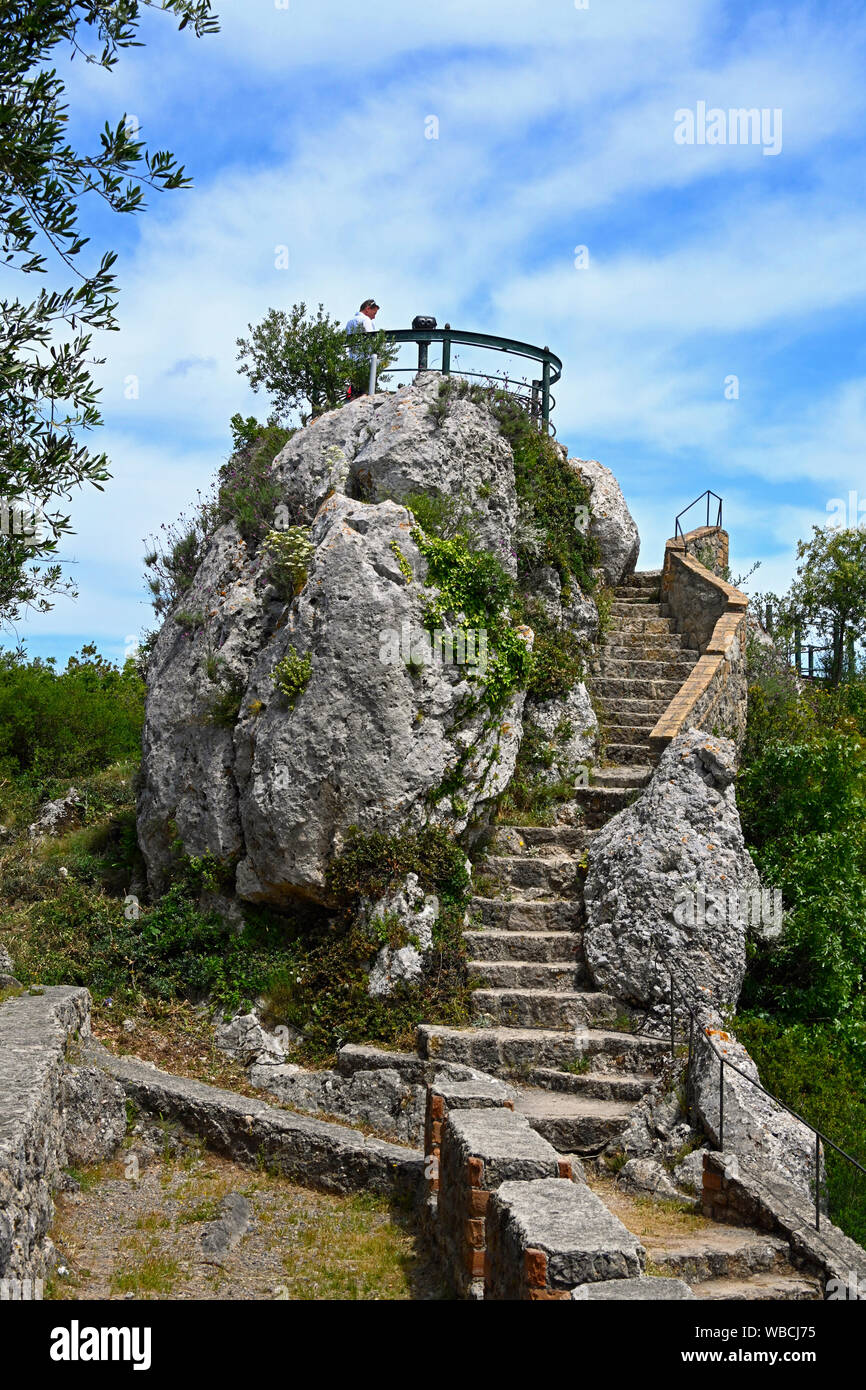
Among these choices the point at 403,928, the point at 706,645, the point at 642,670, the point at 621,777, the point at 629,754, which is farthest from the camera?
the point at 706,645

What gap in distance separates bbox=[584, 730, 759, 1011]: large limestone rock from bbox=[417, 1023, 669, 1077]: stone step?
0.52 meters

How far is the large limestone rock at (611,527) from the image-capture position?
54.0 ft

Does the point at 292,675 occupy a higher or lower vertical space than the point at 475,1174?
higher

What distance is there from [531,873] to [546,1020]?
6.11ft

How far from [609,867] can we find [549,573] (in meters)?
4.78

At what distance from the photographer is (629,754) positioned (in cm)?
1365

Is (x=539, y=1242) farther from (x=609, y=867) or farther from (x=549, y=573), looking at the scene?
(x=549, y=573)

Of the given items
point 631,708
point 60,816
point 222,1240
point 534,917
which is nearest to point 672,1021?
point 534,917

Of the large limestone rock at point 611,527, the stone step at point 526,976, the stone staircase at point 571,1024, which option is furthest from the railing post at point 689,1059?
the large limestone rock at point 611,527

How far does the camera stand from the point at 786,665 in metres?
18.0

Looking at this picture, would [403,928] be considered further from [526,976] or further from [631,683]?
[631,683]

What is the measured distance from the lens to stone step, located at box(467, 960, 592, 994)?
10.7m

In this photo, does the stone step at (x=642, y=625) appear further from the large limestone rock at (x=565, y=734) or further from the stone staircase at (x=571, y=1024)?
the large limestone rock at (x=565, y=734)
